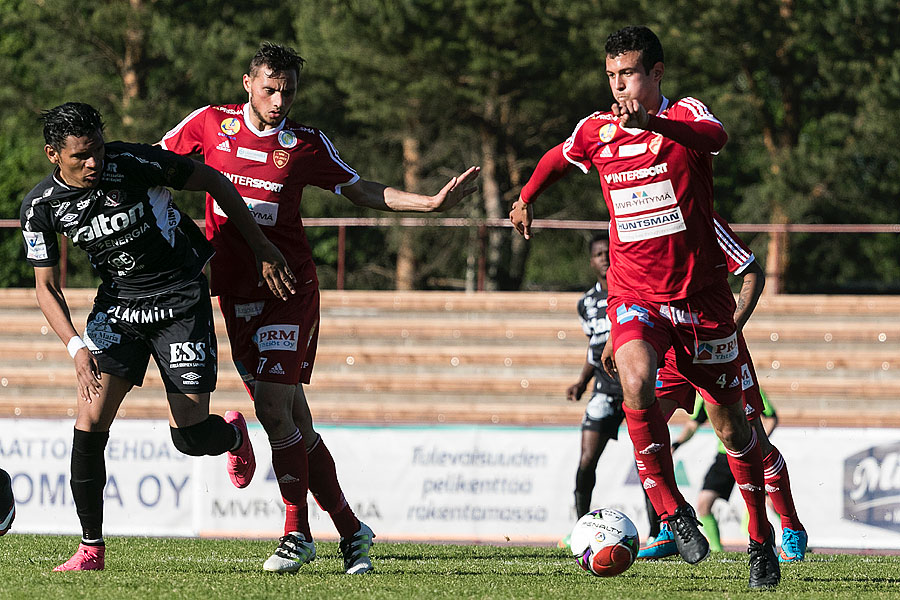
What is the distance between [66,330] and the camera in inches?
221

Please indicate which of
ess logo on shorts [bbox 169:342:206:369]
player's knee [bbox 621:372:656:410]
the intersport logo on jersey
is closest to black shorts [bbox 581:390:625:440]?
the intersport logo on jersey

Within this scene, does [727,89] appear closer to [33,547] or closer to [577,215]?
[577,215]

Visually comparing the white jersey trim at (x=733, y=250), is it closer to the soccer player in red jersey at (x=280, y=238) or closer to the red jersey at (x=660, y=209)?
the red jersey at (x=660, y=209)

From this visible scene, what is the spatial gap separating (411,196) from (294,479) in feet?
4.97

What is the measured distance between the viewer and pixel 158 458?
10.4 meters

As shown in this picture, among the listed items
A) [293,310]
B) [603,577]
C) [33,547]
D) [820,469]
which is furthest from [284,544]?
[820,469]

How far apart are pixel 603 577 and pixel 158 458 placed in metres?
5.28

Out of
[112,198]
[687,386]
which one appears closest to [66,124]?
[112,198]

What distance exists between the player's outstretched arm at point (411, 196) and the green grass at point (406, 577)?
1.80m

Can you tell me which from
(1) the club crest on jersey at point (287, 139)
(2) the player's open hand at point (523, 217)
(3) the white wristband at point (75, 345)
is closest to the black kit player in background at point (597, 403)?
(2) the player's open hand at point (523, 217)

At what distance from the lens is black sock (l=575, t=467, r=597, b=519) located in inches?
353

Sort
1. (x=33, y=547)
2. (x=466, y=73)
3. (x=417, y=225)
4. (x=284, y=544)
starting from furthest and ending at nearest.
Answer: (x=466, y=73), (x=417, y=225), (x=33, y=547), (x=284, y=544)

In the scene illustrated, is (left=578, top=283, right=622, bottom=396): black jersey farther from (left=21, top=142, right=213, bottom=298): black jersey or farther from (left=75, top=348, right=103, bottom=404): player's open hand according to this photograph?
(left=75, top=348, right=103, bottom=404): player's open hand

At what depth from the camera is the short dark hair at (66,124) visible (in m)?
5.48
